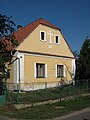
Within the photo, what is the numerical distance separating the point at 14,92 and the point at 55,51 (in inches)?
441

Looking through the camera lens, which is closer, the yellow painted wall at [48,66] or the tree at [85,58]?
the yellow painted wall at [48,66]

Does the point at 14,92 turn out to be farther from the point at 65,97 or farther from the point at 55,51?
the point at 55,51

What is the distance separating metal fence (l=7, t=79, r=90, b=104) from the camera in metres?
17.0

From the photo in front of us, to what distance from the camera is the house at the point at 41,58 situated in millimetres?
24203

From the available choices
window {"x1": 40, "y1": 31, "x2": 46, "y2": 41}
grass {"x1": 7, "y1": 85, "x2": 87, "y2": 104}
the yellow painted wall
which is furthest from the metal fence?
window {"x1": 40, "y1": 31, "x2": 46, "y2": 41}

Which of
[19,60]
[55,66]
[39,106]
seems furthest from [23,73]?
[39,106]

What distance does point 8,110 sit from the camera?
14703 millimetres

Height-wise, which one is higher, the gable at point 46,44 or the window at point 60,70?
the gable at point 46,44

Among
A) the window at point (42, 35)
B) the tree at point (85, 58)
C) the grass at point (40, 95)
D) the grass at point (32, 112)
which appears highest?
the window at point (42, 35)

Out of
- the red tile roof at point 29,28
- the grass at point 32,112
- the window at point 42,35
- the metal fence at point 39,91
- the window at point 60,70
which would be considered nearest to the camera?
the grass at point 32,112

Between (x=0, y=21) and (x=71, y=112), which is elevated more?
(x=0, y=21)

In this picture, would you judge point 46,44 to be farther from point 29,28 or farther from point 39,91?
point 39,91

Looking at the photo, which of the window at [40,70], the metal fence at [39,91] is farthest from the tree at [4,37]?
the window at [40,70]

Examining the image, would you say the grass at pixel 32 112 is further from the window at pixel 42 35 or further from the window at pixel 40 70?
the window at pixel 42 35
